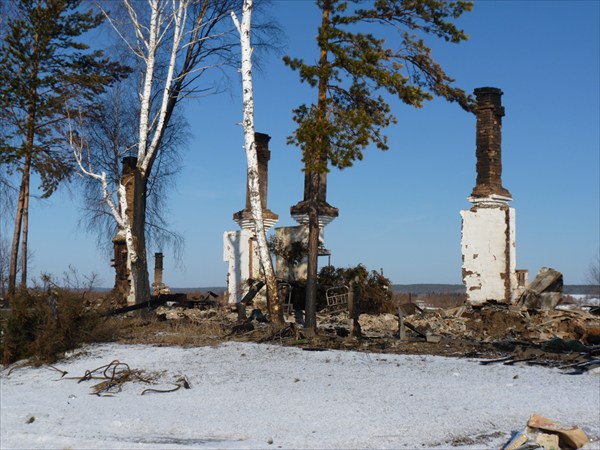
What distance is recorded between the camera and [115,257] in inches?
1054

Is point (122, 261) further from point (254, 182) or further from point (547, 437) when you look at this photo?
point (547, 437)

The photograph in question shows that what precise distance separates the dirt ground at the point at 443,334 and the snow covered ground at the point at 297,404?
78 centimetres

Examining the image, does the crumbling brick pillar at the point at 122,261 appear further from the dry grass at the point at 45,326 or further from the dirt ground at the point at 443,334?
the dry grass at the point at 45,326

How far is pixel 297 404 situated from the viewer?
9164mm

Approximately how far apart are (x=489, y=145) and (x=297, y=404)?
12.6 m

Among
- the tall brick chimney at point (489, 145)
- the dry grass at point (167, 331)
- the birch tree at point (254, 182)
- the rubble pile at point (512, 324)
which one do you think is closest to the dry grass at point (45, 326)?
the dry grass at point (167, 331)

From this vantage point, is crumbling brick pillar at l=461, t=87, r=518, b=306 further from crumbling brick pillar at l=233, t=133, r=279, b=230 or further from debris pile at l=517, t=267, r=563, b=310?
crumbling brick pillar at l=233, t=133, r=279, b=230

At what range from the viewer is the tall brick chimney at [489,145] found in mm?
19812

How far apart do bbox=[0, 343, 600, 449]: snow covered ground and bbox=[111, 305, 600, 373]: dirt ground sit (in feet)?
2.55

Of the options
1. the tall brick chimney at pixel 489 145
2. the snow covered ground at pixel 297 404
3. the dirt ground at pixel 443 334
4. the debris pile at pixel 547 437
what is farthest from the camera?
the tall brick chimney at pixel 489 145

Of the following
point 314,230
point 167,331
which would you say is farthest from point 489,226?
point 167,331

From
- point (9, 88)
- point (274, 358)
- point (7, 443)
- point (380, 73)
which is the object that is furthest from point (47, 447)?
point (9, 88)

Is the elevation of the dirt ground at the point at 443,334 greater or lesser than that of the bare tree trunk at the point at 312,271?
lesser

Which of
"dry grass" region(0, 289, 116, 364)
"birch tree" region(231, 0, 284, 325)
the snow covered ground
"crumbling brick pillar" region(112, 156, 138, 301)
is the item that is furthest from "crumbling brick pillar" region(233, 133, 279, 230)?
the snow covered ground
